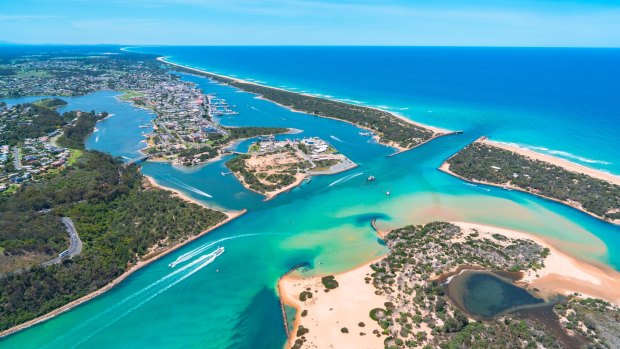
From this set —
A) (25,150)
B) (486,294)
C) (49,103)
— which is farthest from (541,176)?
(49,103)

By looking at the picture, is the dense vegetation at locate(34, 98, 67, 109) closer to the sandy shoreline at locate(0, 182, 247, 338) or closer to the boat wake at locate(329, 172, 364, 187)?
the sandy shoreline at locate(0, 182, 247, 338)

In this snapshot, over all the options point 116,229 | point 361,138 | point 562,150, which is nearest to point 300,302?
point 116,229

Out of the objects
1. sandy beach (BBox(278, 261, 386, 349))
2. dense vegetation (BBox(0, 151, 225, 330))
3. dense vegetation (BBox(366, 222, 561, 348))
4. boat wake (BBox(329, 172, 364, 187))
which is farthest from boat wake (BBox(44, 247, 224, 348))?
boat wake (BBox(329, 172, 364, 187))

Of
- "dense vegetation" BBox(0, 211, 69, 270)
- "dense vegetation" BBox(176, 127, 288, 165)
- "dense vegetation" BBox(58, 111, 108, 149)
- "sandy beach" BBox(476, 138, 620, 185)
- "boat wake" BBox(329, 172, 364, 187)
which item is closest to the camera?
"dense vegetation" BBox(0, 211, 69, 270)

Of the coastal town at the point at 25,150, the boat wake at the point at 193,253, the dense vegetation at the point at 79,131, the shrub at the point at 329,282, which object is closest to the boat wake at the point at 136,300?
the boat wake at the point at 193,253

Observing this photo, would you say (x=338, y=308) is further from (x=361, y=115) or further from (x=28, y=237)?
(x=361, y=115)
